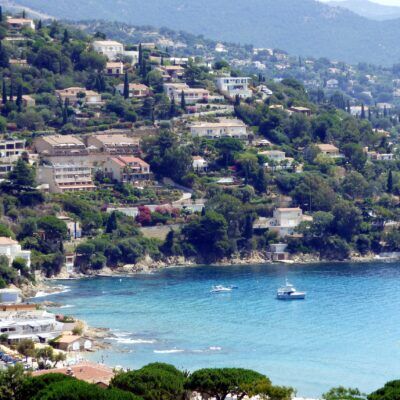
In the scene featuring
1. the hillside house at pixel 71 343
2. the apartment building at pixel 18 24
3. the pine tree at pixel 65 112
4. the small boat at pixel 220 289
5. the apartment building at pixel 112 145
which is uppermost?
the apartment building at pixel 18 24

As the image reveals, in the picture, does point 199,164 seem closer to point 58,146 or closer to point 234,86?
point 58,146

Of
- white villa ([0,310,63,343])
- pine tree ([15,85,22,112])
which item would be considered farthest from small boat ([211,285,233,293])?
pine tree ([15,85,22,112])

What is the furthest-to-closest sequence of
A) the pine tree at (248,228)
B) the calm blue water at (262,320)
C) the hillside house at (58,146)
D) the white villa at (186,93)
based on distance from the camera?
the white villa at (186,93) → the hillside house at (58,146) → the pine tree at (248,228) → the calm blue water at (262,320)

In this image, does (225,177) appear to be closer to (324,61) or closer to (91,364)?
(91,364)

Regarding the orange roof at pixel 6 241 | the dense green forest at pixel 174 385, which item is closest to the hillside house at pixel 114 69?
the orange roof at pixel 6 241

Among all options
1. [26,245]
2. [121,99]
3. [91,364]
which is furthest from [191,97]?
[91,364]

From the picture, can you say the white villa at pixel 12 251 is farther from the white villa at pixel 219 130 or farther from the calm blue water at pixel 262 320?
the white villa at pixel 219 130

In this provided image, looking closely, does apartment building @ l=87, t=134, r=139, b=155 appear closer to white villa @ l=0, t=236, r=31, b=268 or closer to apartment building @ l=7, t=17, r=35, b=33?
white villa @ l=0, t=236, r=31, b=268
